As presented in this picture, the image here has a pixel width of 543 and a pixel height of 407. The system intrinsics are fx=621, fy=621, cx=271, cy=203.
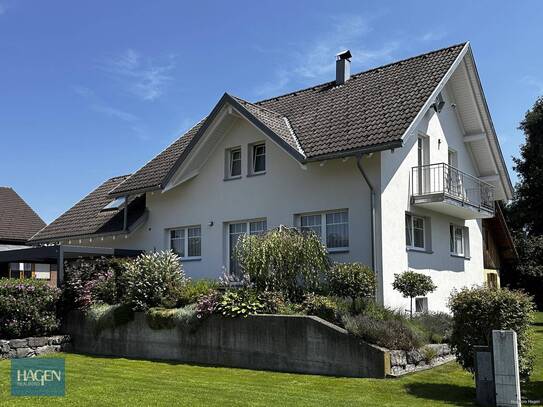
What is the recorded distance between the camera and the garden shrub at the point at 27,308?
16359 mm

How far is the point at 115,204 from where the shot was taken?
2470cm

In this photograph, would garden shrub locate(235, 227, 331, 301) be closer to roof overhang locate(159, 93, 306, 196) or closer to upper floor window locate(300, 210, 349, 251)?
upper floor window locate(300, 210, 349, 251)

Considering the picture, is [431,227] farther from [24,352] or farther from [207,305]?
[24,352]

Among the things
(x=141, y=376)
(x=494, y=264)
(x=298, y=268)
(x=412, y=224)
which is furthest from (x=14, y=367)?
(x=494, y=264)

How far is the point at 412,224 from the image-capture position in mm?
18641

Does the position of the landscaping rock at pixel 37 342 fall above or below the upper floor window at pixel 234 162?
below

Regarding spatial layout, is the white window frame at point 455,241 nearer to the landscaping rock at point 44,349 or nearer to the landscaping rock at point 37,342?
the landscaping rock at point 44,349

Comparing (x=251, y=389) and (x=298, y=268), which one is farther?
(x=298, y=268)

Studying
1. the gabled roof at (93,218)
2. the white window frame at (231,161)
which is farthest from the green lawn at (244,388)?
the gabled roof at (93,218)

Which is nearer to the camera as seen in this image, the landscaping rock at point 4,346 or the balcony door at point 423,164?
the landscaping rock at point 4,346

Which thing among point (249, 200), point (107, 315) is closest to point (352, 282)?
point (249, 200)

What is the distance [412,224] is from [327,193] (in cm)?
295

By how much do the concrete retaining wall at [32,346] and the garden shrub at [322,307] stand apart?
289 inches

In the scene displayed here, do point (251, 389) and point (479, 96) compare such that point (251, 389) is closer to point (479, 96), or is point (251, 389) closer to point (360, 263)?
point (360, 263)
